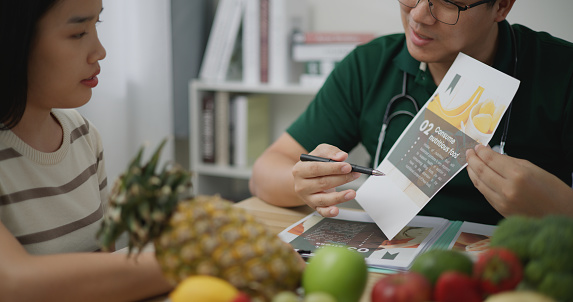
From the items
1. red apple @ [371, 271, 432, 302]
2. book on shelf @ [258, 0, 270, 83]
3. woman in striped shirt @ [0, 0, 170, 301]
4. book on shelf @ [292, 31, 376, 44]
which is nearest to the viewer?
red apple @ [371, 271, 432, 302]

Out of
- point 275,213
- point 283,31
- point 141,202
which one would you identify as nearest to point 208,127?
point 283,31

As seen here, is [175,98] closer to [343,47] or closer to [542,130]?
[343,47]

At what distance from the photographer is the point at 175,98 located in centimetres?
250

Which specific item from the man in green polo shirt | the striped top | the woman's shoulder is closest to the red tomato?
the man in green polo shirt

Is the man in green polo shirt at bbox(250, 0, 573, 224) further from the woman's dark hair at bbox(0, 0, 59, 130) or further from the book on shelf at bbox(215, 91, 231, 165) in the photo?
the book on shelf at bbox(215, 91, 231, 165)

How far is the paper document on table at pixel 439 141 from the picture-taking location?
1.02 meters

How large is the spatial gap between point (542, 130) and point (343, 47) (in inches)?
42.6

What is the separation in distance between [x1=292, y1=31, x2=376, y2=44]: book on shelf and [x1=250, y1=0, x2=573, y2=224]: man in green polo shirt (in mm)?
708

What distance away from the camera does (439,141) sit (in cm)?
107

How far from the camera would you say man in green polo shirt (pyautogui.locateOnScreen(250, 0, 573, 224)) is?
959 mm

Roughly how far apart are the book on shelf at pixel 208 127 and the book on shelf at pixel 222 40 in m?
0.11

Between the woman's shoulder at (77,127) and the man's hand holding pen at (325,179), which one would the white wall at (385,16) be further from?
the woman's shoulder at (77,127)

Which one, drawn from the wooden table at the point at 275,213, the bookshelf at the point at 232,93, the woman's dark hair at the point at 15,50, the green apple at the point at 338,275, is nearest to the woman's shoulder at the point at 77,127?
the woman's dark hair at the point at 15,50

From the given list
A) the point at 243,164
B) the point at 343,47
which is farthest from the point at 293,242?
the point at 243,164
